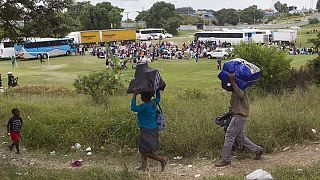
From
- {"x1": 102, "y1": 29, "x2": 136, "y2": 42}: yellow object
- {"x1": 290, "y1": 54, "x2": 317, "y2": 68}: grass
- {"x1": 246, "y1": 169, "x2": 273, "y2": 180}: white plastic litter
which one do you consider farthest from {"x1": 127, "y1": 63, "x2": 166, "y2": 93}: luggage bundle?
{"x1": 102, "y1": 29, "x2": 136, "y2": 42}: yellow object

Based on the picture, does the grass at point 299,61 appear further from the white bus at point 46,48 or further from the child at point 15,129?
the white bus at point 46,48

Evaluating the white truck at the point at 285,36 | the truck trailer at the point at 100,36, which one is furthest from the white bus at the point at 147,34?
the white truck at the point at 285,36

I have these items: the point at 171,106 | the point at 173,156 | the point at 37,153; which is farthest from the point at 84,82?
the point at 173,156

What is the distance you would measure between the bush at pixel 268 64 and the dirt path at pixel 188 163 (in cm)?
1090

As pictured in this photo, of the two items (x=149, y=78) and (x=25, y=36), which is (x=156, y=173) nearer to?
(x=149, y=78)

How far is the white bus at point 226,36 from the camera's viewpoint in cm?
5512

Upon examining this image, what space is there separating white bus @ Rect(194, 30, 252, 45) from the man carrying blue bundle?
49.6 meters

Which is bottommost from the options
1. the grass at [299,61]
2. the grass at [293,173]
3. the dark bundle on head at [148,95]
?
the grass at [299,61]

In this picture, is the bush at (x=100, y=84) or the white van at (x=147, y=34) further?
the white van at (x=147, y=34)

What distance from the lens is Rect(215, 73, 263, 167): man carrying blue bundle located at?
549 centimetres

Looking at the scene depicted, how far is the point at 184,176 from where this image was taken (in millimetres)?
5477

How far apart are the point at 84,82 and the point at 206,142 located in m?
8.12

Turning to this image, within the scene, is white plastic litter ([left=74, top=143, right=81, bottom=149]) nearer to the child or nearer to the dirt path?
the dirt path

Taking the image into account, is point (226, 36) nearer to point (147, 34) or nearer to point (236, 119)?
point (147, 34)
